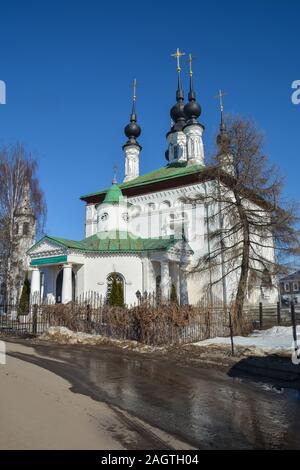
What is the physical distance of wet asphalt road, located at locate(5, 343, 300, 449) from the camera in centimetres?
445

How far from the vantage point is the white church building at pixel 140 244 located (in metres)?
23.0

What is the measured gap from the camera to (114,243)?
24.2 meters

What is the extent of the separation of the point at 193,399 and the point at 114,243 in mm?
18407

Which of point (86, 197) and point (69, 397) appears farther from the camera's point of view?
point (86, 197)

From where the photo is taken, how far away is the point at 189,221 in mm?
28750

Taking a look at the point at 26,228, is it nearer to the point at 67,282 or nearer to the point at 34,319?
the point at 67,282

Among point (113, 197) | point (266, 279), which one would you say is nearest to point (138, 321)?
point (266, 279)

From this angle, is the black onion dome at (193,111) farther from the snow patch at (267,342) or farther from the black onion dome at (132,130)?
the snow patch at (267,342)

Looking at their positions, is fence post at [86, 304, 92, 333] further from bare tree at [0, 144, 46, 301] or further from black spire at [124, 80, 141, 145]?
black spire at [124, 80, 141, 145]

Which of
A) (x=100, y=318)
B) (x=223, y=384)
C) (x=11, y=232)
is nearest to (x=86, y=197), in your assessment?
(x=11, y=232)

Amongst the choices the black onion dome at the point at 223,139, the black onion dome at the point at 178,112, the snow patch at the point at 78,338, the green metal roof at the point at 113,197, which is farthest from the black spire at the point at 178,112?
the snow patch at the point at 78,338

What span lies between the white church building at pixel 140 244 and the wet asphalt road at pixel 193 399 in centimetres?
907

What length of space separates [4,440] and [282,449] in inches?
118
